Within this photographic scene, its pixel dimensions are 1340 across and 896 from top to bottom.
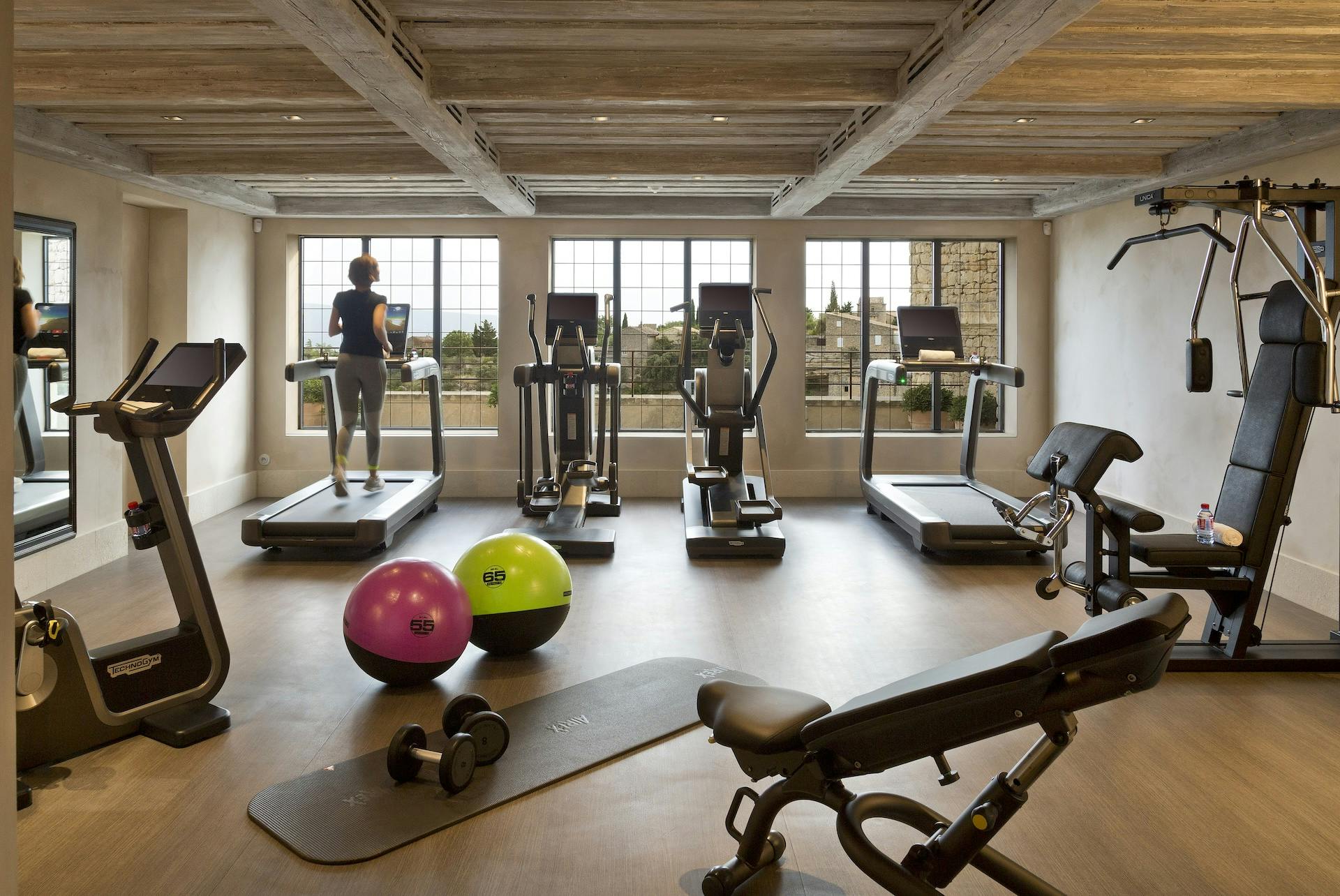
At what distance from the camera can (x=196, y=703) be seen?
3.68 m

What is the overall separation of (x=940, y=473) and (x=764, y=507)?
10.0 feet

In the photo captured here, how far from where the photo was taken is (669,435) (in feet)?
31.1

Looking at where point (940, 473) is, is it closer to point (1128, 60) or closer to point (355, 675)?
point (1128, 60)

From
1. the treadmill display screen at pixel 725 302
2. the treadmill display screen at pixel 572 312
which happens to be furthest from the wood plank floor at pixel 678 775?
the treadmill display screen at pixel 572 312

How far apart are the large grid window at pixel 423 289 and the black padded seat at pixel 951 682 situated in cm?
777

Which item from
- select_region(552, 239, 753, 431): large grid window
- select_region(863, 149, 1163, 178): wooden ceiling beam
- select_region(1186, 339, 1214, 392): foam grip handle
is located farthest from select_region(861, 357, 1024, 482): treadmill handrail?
select_region(1186, 339, 1214, 392): foam grip handle

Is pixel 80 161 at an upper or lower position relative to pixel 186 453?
upper

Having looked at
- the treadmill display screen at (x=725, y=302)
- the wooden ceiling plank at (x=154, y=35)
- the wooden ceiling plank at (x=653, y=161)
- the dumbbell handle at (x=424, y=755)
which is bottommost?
the dumbbell handle at (x=424, y=755)

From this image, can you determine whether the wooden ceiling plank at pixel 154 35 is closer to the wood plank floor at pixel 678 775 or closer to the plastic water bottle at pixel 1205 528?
Answer: the wood plank floor at pixel 678 775

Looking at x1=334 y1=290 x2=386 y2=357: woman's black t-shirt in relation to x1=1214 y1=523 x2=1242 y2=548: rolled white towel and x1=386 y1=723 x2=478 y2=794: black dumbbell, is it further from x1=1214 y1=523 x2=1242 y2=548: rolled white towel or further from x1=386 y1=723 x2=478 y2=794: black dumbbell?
x1=1214 y1=523 x2=1242 y2=548: rolled white towel

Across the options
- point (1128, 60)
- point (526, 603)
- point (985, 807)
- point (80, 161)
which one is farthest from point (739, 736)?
point (80, 161)

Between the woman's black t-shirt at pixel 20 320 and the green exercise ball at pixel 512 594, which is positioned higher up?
the woman's black t-shirt at pixel 20 320

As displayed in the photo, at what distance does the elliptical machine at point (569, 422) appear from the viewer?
24.1 feet

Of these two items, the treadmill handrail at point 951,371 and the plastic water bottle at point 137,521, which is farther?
the treadmill handrail at point 951,371
